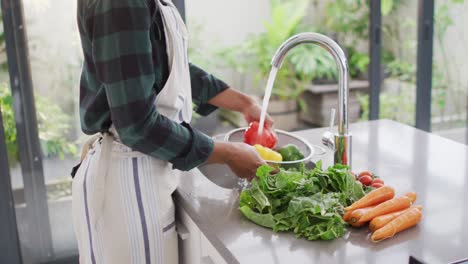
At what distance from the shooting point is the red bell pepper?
1421 mm

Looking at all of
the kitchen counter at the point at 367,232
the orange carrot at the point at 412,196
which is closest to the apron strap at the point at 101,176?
the kitchen counter at the point at 367,232

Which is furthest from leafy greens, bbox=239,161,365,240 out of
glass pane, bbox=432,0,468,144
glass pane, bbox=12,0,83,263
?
glass pane, bbox=432,0,468,144

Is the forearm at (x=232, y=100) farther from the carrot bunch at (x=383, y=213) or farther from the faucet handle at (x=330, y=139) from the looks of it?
the carrot bunch at (x=383, y=213)

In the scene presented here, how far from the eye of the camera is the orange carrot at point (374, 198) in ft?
3.54

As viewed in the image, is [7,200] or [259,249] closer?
[259,249]

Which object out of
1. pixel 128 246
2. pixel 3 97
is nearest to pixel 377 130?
pixel 128 246

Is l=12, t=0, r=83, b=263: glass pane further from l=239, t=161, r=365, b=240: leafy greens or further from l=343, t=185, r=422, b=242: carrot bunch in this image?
l=343, t=185, r=422, b=242: carrot bunch

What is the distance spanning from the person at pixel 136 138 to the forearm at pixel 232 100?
0.24m

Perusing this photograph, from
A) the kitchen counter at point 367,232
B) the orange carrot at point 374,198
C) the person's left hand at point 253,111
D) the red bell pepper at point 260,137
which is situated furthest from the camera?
the person's left hand at point 253,111

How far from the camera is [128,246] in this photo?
1217 mm

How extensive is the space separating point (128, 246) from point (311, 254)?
0.45 metres

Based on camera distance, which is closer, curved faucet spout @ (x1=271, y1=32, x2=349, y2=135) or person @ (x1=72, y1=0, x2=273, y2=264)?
person @ (x1=72, y1=0, x2=273, y2=264)

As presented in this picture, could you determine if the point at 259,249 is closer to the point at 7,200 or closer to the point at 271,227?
the point at 271,227

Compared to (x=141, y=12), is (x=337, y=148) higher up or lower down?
lower down
